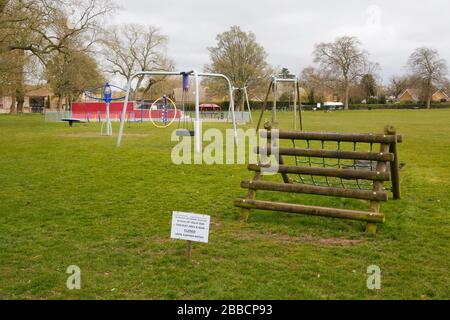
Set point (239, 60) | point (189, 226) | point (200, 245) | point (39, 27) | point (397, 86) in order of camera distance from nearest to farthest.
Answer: point (189, 226) < point (200, 245) < point (39, 27) < point (239, 60) < point (397, 86)

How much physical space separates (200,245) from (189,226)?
686mm

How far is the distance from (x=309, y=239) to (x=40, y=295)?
306cm

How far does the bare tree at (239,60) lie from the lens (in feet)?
185

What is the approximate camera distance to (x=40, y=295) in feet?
12.7

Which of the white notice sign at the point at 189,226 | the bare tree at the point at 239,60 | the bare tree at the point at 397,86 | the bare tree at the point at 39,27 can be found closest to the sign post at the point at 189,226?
the white notice sign at the point at 189,226

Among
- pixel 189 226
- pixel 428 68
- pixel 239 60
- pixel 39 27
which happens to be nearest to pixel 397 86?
pixel 428 68

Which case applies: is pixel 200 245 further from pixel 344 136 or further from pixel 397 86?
pixel 397 86

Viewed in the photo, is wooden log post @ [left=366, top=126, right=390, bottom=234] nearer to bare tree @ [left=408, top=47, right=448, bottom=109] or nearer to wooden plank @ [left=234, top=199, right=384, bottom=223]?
wooden plank @ [left=234, top=199, right=384, bottom=223]

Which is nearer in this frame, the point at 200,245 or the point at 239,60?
the point at 200,245

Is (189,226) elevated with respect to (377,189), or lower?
lower

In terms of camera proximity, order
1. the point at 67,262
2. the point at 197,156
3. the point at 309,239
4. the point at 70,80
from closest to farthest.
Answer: the point at 67,262 → the point at 309,239 → the point at 197,156 → the point at 70,80

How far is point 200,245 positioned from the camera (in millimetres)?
5129
